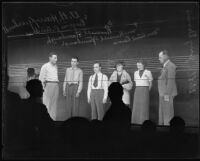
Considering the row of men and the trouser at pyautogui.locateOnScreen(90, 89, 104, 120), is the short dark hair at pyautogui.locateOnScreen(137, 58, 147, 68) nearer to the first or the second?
the row of men

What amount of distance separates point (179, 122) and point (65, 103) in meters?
2.60

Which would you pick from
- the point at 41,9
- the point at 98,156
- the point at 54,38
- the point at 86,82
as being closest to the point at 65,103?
the point at 86,82

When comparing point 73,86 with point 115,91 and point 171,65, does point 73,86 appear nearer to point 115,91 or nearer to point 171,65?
point 171,65

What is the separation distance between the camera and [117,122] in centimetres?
268

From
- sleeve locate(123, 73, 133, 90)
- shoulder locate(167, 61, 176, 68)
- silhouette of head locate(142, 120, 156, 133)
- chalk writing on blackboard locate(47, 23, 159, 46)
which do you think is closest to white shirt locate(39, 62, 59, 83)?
chalk writing on blackboard locate(47, 23, 159, 46)

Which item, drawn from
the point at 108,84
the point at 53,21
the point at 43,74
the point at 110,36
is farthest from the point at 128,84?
the point at 53,21

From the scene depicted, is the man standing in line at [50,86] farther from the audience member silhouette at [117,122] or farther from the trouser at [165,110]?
the audience member silhouette at [117,122]

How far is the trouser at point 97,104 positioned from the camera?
4840 mm

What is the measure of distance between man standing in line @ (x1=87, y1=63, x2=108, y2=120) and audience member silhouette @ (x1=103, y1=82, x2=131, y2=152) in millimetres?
2055

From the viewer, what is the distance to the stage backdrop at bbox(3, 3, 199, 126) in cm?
483

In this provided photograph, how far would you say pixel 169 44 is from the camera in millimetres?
4891

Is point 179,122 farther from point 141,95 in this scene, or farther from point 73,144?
point 141,95

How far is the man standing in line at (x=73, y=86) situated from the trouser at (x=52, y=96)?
116 millimetres

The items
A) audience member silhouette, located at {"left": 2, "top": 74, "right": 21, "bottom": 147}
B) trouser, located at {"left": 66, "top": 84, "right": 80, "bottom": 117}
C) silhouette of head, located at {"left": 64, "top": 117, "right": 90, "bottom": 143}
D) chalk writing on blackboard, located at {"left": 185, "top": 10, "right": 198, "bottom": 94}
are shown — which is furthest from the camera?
trouser, located at {"left": 66, "top": 84, "right": 80, "bottom": 117}
